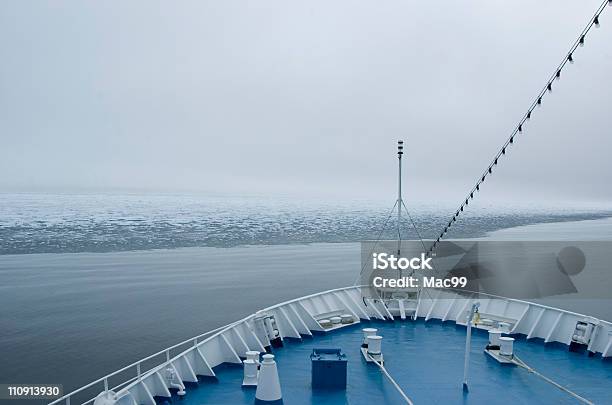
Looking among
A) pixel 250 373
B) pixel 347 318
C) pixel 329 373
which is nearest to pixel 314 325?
pixel 347 318

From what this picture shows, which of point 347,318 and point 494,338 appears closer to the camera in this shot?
point 494,338

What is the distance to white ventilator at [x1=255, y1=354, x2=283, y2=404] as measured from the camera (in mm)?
8055

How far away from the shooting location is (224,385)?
30.3ft

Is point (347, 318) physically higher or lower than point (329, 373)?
lower

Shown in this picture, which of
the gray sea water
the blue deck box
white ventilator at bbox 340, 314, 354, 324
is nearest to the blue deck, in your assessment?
the blue deck box

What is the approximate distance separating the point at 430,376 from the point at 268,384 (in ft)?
13.2

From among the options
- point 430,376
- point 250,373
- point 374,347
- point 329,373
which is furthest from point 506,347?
point 250,373

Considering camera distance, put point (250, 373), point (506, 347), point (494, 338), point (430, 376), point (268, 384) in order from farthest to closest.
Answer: point (494, 338)
point (506, 347)
point (430, 376)
point (250, 373)
point (268, 384)

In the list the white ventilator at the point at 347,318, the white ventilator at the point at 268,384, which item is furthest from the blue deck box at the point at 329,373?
the white ventilator at the point at 347,318

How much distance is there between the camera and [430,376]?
9867 millimetres

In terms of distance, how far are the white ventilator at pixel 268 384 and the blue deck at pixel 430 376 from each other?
415 mm

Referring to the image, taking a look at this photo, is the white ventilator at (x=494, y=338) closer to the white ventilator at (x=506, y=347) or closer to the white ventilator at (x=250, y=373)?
the white ventilator at (x=506, y=347)

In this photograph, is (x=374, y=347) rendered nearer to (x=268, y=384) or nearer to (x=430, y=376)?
(x=430, y=376)

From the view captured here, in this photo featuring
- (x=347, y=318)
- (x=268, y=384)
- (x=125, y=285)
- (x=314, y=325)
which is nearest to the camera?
Answer: (x=268, y=384)
